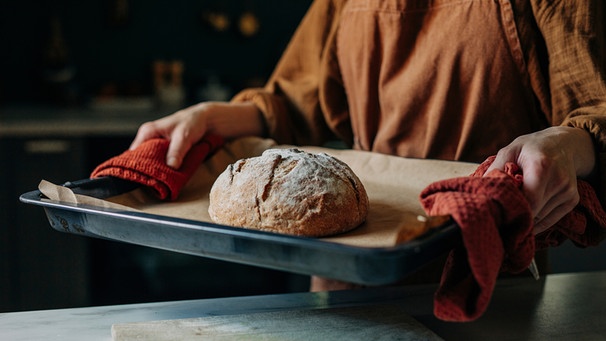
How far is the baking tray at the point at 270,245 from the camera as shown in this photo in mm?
597

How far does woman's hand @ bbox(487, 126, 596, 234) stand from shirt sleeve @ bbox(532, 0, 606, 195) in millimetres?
112

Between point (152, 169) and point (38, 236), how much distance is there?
1486 millimetres

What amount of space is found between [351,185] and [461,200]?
0.29 metres

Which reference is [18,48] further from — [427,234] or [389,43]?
[427,234]

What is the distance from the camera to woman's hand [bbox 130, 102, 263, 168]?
108 cm

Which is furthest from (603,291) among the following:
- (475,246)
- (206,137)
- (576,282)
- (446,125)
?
(206,137)

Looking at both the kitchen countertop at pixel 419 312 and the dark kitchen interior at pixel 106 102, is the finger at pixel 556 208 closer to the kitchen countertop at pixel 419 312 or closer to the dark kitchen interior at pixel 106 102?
the kitchen countertop at pixel 419 312

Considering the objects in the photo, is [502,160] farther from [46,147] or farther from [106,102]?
[106,102]

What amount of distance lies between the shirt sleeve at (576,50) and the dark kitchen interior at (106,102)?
139 centimetres

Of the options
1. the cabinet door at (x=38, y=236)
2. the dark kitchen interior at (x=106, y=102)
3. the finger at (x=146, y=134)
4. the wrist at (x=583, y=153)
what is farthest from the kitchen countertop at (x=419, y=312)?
the cabinet door at (x=38, y=236)

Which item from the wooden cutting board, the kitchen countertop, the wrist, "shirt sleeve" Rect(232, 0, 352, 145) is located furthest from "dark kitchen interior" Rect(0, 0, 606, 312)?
the wooden cutting board

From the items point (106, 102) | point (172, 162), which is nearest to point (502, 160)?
point (172, 162)

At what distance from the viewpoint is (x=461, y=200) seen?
65 centimetres

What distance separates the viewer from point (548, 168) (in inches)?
28.0
